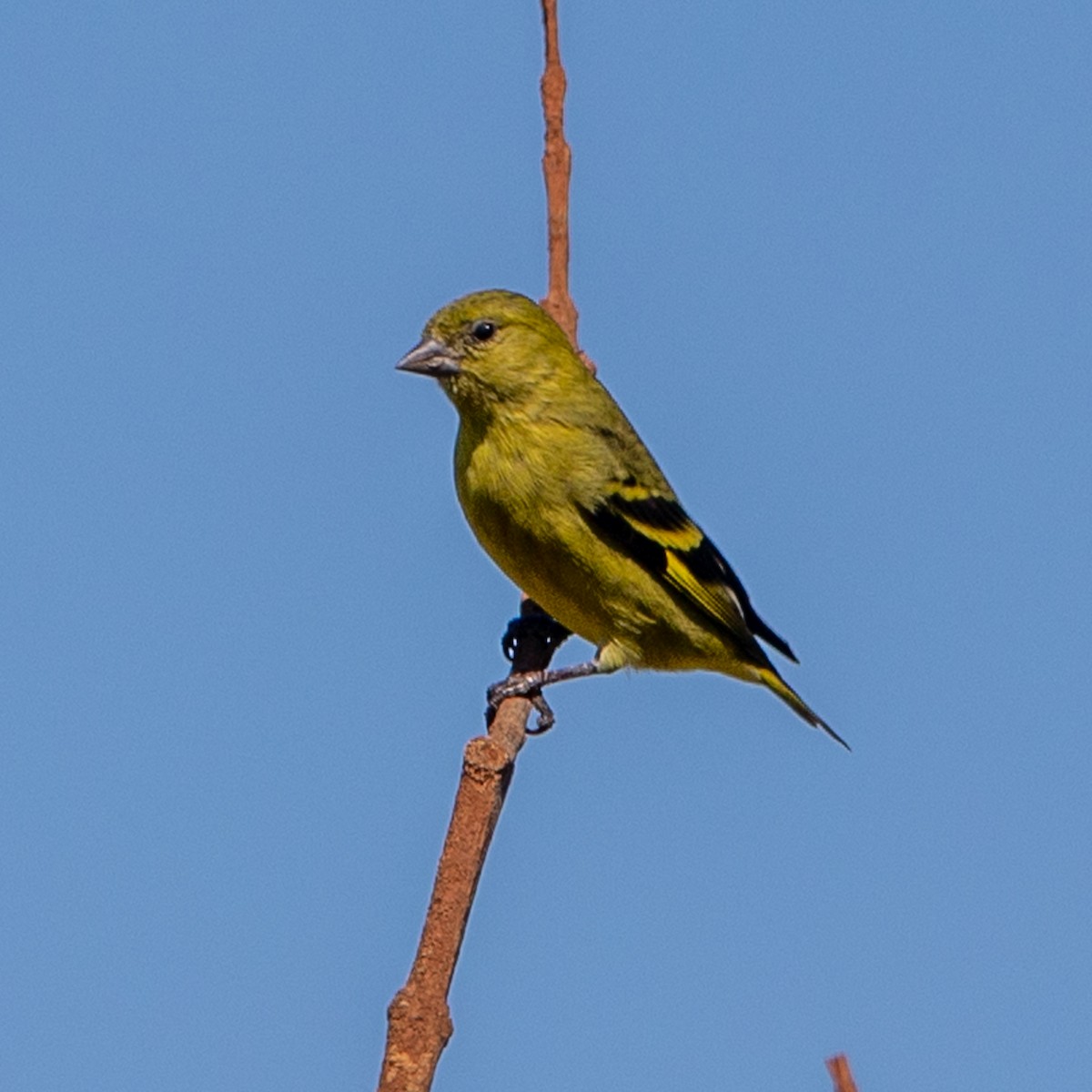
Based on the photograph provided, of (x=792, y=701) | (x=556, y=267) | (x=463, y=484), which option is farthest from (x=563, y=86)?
(x=792, y=701)

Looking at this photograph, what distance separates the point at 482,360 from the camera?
835cm

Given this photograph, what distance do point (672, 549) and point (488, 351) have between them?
1.28 m

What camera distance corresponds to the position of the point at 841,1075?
2400 mm

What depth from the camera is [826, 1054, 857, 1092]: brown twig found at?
2.38 metres

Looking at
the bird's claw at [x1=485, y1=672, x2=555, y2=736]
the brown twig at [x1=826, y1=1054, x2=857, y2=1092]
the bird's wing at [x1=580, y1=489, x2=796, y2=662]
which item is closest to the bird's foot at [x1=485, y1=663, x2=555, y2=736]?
the bird's claw at [x1=485, y1=672, x2=555, y2=736]

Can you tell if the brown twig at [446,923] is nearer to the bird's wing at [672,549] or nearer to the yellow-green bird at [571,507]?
the yellow-green bird at [571,507]

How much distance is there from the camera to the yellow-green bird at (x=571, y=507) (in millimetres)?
8172

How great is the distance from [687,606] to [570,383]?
1209mm

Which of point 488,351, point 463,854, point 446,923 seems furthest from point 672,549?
point 446,923

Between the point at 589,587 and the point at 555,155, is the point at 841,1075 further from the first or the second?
the point at 589,587

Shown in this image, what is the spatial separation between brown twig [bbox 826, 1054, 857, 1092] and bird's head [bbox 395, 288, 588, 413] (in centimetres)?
613

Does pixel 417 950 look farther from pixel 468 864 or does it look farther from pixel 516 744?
pixel 516 744

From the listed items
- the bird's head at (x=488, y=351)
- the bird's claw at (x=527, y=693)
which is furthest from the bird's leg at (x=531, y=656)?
the bird's head at (x=488, y=351)

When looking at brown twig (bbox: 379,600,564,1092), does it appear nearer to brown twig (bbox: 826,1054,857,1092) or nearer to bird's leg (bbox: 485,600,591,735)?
brown twig (bbox: 826,1054,857,1092)
